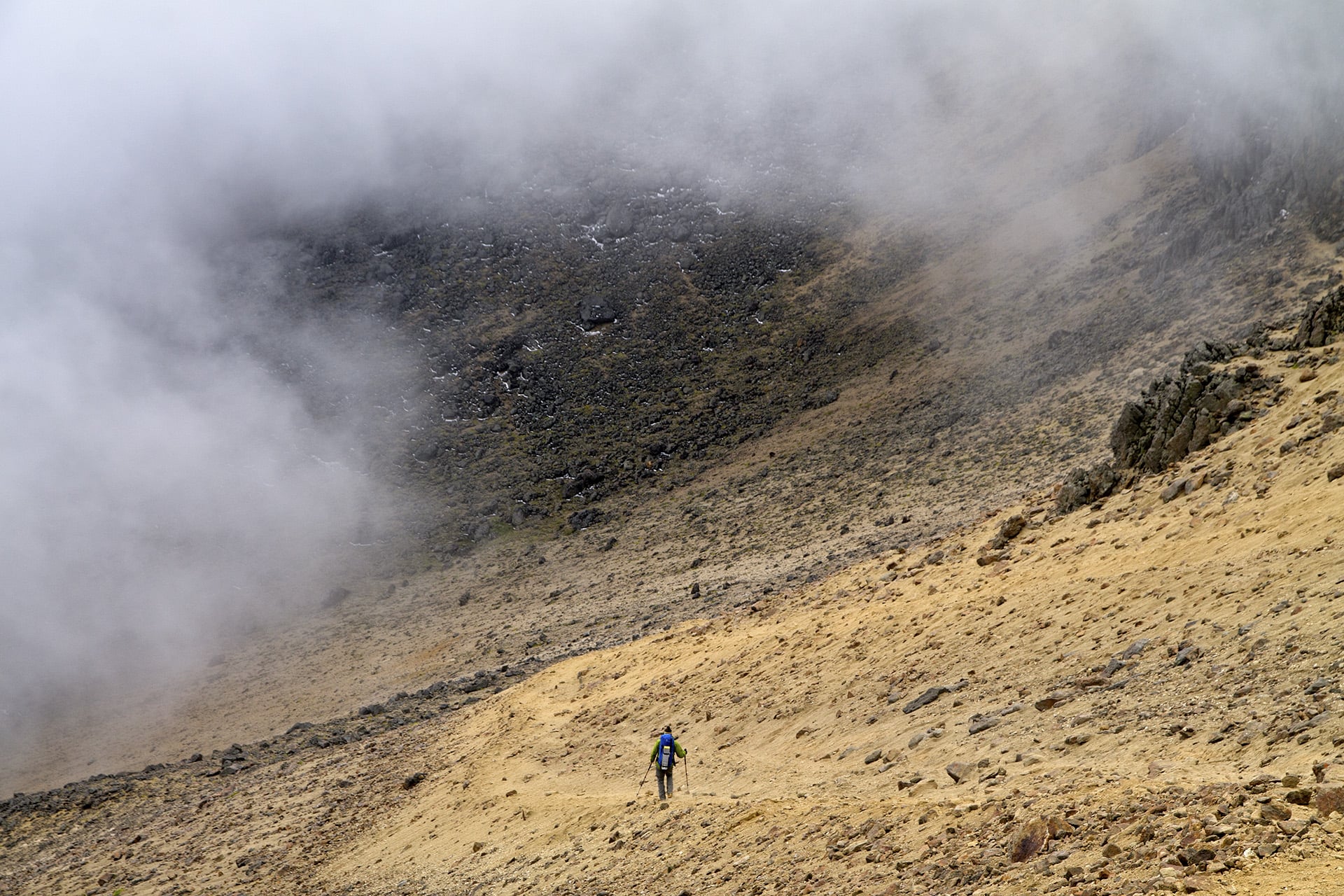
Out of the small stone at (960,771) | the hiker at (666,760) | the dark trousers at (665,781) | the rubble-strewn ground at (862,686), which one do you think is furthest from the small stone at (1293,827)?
the dark trousers at (665,781)

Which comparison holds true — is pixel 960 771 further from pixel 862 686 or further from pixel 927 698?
pixel 862 686

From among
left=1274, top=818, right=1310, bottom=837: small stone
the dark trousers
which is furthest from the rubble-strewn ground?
the dark trousers

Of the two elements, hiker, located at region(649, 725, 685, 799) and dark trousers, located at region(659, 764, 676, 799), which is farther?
dark trousers, located at region(659, 764, 676, 799)

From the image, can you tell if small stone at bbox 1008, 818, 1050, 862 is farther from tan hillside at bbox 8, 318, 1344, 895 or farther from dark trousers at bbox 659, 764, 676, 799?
dark trousers at bbox 659, 764, 676, 799

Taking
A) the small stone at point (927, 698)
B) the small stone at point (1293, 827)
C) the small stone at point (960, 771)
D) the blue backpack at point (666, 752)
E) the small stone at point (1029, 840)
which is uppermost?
the blue backpack at point (666, 752)

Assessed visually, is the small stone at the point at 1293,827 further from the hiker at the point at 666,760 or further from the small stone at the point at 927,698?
the hiker at the point at 666,760

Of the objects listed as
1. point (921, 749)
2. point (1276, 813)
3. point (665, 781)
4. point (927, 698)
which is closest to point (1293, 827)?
point (1276, 813)

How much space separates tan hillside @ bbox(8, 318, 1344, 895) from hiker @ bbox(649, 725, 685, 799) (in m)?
0.23

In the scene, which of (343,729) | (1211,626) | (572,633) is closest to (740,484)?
(572,633)

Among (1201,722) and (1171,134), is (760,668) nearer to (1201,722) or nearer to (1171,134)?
(1201,722)

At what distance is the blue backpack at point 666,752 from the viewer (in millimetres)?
15219

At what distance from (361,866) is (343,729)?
1123cm

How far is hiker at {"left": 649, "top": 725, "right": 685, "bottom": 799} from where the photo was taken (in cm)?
1524

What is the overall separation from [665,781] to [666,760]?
35 cm
